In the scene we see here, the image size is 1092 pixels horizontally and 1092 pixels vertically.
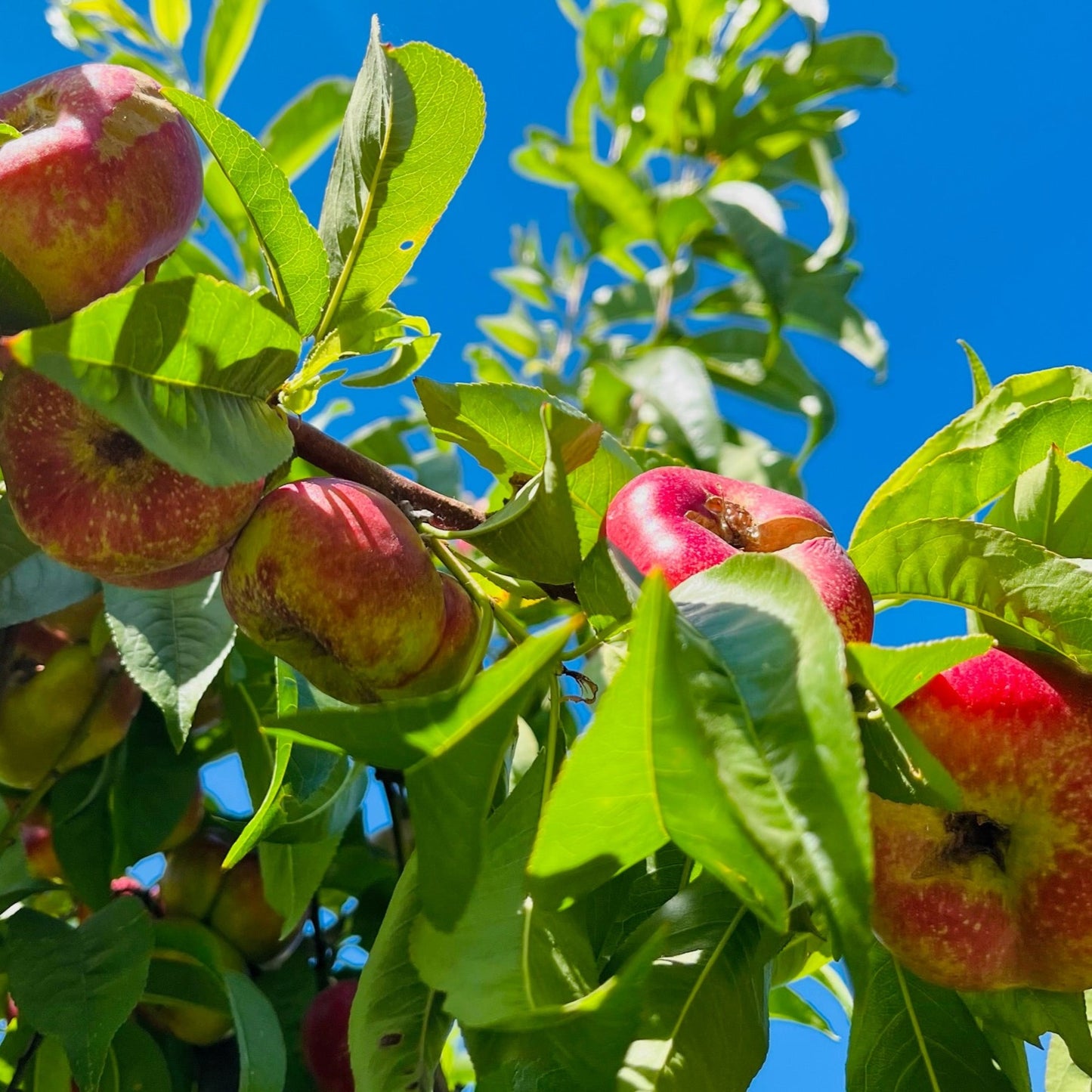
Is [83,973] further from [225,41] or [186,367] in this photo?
[225,41]

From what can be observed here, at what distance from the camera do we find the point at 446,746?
54 cm

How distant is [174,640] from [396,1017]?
43 centimetres

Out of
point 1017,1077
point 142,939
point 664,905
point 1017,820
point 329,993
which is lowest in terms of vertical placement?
point 329,993

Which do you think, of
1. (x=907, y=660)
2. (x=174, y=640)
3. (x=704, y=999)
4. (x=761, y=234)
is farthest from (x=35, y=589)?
(x=761, y=234)

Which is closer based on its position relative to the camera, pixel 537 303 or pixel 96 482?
pixel 96 482

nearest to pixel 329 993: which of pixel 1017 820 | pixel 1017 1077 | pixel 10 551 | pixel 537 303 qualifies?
pixel 10 551

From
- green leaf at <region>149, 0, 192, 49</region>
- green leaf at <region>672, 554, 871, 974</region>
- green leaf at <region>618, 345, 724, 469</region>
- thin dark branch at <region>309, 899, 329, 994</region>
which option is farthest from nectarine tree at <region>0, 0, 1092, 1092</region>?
green leaf at <region>149, 0, 192, 49</region>

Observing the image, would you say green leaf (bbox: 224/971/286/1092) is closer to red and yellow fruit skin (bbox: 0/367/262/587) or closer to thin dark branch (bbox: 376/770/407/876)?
thin dark branch (bbox: 376/770/407/876)

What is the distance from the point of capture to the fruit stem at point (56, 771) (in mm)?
1184

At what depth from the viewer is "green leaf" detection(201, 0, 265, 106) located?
1.73 metres

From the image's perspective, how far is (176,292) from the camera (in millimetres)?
565

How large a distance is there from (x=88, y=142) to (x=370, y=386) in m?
0.38

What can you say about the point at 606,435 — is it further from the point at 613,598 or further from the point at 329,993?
the point at 329,993

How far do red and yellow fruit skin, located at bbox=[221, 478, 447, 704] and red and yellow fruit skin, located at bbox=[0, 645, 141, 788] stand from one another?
59cm
